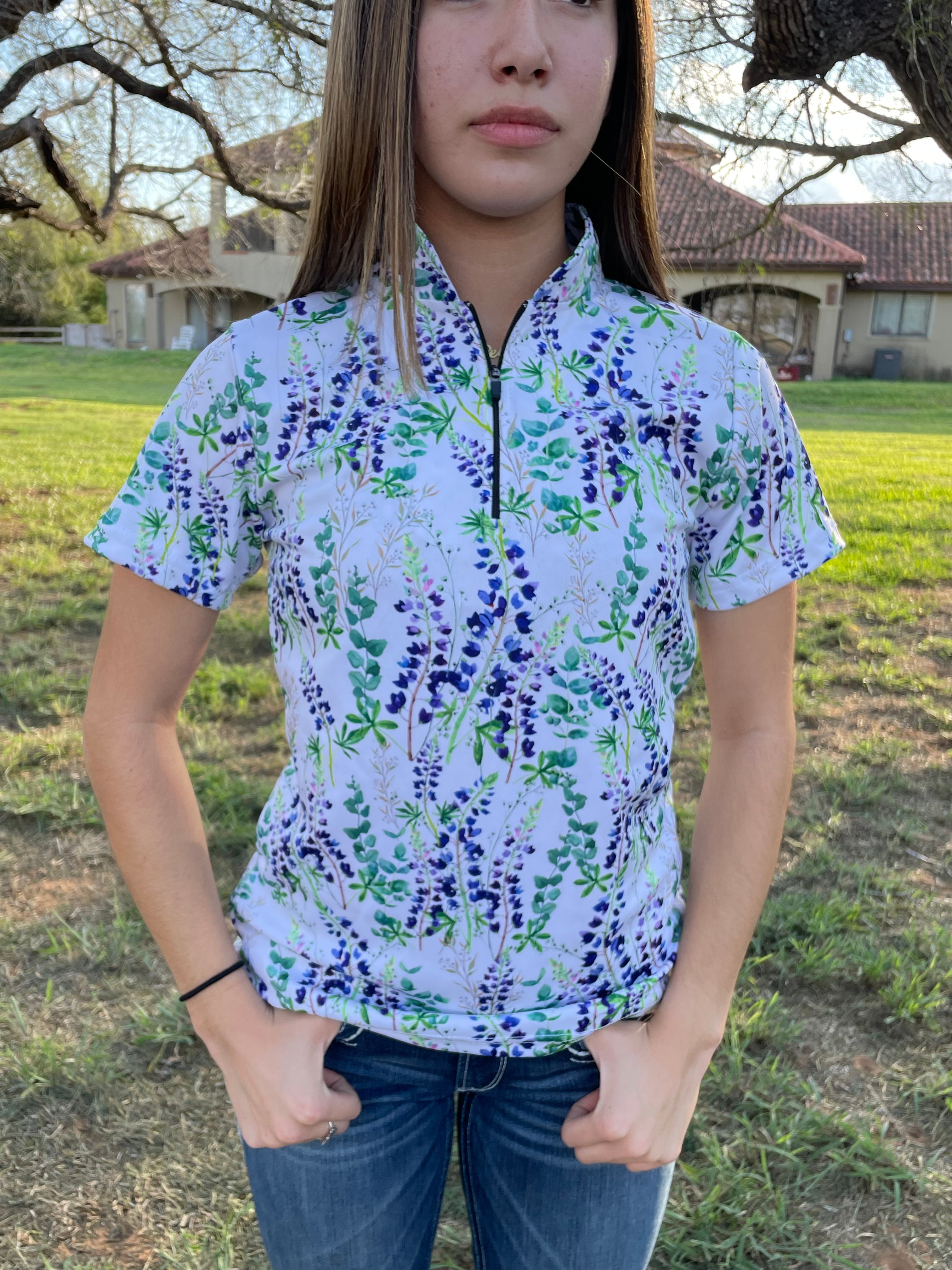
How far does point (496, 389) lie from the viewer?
3.61 ft

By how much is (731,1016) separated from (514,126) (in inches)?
81.1

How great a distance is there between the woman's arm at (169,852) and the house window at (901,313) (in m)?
27.3

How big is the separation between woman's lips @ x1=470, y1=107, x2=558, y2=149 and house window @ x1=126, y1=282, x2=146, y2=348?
2981 cm

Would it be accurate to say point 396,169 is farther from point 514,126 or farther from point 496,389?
point 496,389

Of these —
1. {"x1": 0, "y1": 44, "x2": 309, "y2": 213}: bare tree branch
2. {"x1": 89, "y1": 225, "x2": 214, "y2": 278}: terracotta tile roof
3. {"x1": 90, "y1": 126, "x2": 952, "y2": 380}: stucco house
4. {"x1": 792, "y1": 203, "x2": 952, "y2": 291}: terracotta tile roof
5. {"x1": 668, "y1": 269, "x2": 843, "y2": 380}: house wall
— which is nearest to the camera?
{"x1": 0, "y1": 44, "x2": 309, "y2": 213}: bare tree branch

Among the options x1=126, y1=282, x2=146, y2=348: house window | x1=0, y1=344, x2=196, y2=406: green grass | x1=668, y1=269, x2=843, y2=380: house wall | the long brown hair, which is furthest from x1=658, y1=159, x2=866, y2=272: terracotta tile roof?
x1=126, y1=282, x2=146, y2=348: house window

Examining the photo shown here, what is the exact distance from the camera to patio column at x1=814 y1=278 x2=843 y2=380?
24.3 metres

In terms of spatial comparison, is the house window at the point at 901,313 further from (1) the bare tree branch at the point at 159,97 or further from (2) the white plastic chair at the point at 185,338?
(1) the bare tree branch at the point at 159,97

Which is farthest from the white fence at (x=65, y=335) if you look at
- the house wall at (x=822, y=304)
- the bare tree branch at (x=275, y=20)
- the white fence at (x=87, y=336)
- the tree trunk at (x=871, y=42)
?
the tree trunk at (x=871, y=42)

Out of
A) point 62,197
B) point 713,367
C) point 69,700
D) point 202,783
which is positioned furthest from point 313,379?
point 62,197

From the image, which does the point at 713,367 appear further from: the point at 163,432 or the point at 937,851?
the point at 937,851

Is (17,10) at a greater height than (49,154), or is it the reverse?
(17,10)

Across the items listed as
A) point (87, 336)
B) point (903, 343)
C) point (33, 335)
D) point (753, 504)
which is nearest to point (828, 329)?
point (903, 343)

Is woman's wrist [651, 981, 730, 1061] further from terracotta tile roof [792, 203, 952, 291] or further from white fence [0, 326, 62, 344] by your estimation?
white fence [0, 326, 62, 344]
